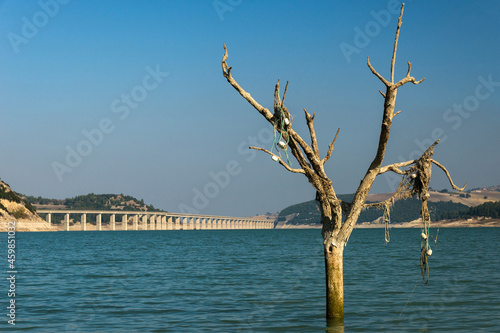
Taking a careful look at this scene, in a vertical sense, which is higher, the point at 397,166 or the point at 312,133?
the point at 312,133

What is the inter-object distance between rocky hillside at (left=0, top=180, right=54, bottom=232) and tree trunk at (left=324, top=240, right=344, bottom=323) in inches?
6281

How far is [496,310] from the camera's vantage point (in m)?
20.4

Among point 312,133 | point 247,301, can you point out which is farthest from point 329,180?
point 247,301

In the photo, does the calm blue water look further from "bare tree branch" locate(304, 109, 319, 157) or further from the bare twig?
"bare tree branch" locate(304, 109, 319, 157)

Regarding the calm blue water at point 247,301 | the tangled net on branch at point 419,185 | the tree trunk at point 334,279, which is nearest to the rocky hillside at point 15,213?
the calm blue water at point 247,301

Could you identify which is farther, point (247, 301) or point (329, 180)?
point (247, 301)

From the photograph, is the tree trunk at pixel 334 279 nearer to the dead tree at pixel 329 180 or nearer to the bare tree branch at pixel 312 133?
the dead tree at pixel 329 180

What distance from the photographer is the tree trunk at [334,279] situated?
1509 cm

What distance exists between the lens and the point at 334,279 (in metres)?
15.3

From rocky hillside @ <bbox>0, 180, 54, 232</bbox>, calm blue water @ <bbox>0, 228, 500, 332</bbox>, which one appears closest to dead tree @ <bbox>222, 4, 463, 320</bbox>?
calm blue water @ <bbox>0, 228, 500, 332</bbox>

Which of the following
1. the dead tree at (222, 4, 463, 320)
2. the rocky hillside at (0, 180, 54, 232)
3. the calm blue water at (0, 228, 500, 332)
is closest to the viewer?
the dead tree at (222, 4, 463, 320)

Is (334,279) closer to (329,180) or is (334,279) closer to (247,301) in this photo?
(329,180)

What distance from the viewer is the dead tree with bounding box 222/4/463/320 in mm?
14047

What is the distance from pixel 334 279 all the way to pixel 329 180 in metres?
2.76
